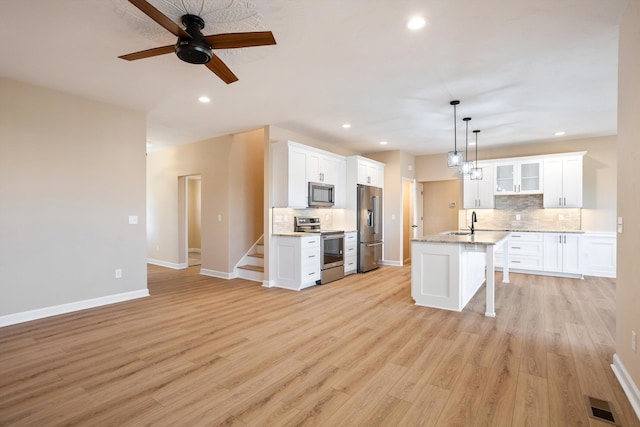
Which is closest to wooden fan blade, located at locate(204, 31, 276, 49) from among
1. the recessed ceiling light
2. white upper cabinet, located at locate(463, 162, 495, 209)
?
the recessed ceiling light

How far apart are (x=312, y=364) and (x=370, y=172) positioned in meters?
4.90

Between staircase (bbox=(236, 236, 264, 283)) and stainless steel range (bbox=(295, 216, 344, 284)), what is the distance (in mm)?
1056

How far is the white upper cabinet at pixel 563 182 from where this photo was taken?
5949mm

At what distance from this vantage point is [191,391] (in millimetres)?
2109

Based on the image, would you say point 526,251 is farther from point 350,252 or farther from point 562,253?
point 350,252

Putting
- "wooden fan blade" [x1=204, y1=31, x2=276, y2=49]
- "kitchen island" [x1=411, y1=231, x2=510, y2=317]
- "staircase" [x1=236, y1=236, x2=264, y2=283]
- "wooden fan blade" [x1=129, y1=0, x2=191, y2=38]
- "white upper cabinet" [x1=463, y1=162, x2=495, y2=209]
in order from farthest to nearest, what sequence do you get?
"white upper cabinet" [x1=463, y1=162, x2=495, y2=209] < "staircase" [x1=236, y1=236, x2=264, y2=283] < "kitchen island" [x1=411, y1=231, x2=510, y2=317] < "wooden fan blade" [x1=204, y1=31, x2=276, y2=49] < "wooden fan blade" [x1=129, y1=0, x2=191, y2=38]

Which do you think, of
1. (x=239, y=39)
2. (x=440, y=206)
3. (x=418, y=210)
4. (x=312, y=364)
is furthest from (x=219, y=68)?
(x=440, y=206)

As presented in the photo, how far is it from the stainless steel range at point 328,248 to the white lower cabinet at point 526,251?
3676mm

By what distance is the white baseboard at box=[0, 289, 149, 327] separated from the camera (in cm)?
344

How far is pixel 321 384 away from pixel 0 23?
3.78 m

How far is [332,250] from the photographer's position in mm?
5555

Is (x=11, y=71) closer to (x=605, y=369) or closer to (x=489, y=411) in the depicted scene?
(x=489, y=411)

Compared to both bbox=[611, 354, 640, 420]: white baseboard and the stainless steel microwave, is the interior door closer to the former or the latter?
the stainless steel microwave

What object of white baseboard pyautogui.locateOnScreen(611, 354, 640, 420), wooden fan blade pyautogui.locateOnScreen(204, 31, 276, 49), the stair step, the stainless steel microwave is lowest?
white baseboard pyautogui.locateOnScreen(611, 354, 640, 420)
